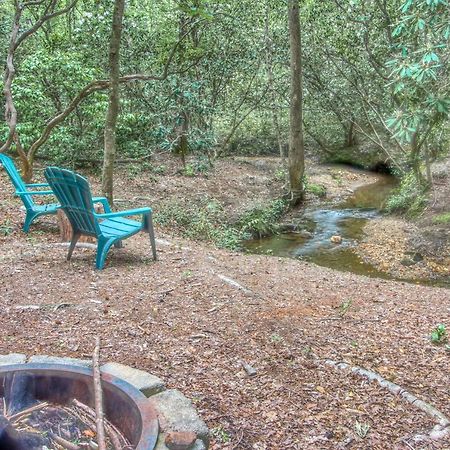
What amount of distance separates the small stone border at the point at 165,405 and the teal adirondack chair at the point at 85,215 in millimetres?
1909

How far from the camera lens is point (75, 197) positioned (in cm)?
451

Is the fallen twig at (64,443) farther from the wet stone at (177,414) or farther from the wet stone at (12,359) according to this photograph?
the wet stone at (12,359)

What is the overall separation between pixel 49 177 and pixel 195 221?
3.99 meters

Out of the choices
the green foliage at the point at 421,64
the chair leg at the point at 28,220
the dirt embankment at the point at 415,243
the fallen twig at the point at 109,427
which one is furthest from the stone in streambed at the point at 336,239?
the fallen twig at the point at 109,427

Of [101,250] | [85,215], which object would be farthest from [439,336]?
[85,215]

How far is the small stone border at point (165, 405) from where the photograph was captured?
2.05m

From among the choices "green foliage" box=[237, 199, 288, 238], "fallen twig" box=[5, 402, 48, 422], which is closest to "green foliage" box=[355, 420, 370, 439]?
"fallen twig" box=[5, 402, 48, 422]

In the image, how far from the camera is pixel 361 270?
295 inches

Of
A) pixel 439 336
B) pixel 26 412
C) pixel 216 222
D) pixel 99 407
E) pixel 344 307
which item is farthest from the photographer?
pixel 216 222

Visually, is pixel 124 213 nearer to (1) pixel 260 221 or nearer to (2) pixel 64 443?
(2) pixel 64 443

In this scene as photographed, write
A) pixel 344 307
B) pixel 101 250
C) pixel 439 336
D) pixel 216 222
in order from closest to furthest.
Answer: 1. pixel 439 336
2. pixel 344 307
3. pixel 101 250
4. pixel 216 222

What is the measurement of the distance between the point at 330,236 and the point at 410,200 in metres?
2.46

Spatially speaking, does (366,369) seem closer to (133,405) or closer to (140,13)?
(133,405)

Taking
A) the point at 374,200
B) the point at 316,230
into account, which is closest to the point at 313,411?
the point at 316,230
